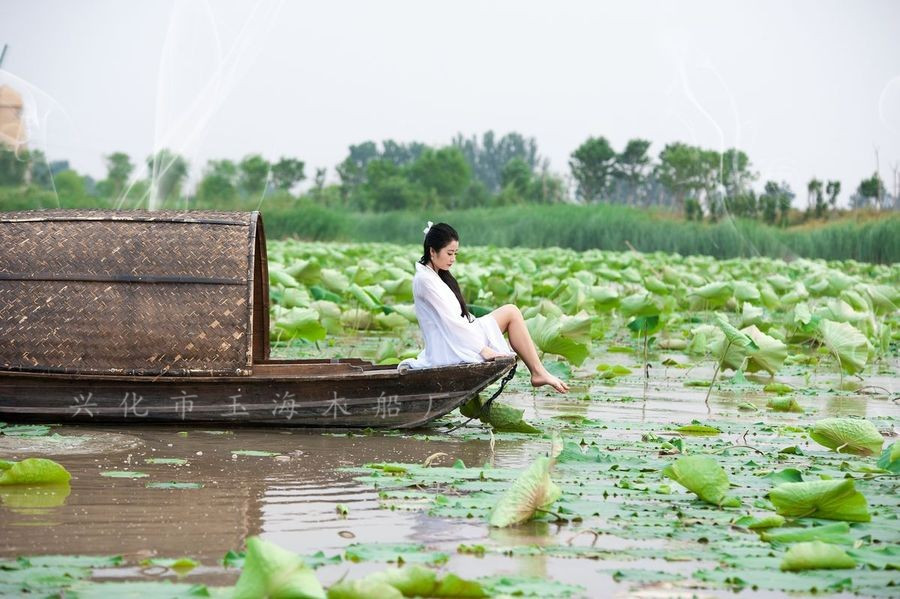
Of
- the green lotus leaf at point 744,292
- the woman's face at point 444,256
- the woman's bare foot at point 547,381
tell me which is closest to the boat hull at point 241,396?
the woman's bare foot at point 547,381

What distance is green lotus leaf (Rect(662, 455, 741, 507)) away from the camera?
13.1ft

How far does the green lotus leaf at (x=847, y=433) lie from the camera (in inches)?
193

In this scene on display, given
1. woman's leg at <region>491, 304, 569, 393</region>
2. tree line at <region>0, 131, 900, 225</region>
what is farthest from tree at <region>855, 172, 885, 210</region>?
woman's leg at <region>491, 304, 569, 393</region>

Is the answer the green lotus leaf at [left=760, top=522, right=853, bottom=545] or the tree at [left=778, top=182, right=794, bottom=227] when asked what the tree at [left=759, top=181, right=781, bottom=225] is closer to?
the tree at [left=778, top=182, right=794, bottom=227]

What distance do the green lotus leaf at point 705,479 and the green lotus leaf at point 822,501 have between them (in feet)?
0.63

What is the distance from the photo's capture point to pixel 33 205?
2695 centimetres

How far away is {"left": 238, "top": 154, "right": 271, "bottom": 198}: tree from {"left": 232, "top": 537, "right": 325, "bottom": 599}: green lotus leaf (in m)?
28.4

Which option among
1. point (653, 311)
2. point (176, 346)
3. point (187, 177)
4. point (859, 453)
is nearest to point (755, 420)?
point (859, 453)

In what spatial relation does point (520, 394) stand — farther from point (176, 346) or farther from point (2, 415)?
point (2, 415)

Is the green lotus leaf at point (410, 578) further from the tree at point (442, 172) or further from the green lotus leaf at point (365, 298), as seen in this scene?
the tree at point (442, 172)

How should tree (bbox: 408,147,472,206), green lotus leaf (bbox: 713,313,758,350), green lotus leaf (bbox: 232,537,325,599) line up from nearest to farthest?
1. green lotus leaf (bbox: 232,537,325,599)
2. green lotus leaf (bbox: 713,313,758,350)
3. tree (bbox: 408,147,472,206)

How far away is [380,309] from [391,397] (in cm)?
328

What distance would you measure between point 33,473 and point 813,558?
Result: 2.39 metres

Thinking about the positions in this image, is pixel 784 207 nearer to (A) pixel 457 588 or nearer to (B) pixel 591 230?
(B) pixel 591 230
